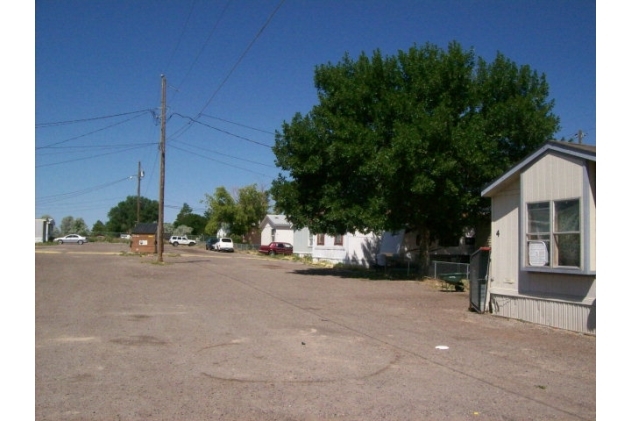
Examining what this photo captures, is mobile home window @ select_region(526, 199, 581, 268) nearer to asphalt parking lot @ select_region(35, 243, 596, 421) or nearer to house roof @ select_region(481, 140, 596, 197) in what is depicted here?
→ house roof @ select_region(481, 140, 596, 197)

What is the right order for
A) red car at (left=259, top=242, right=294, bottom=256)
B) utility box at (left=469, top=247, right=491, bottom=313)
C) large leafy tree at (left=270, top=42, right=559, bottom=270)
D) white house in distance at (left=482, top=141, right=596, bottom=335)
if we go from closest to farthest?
white house in distance at (left=482, top=141, right=596, bottom=335), utility box at (left=469, top=247, right=491, bottom=313), large leafy tree at (left=270, top=42, right=559, bottom=270), red car at (left=259, top=242, right=294, bottom=256)

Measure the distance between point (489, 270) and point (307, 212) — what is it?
542 inches

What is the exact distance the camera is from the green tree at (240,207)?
73.4 m

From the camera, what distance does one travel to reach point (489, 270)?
15.6 m

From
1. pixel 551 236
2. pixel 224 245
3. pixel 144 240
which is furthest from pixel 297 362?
pixel 224 245

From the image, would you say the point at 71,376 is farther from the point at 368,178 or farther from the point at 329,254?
the point at 329,254

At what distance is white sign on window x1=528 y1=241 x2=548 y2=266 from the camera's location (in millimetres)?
13106

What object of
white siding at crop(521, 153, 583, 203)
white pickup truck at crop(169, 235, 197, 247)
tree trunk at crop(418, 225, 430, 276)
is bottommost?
white pickup truck at crop(169, 235, 197, 247)

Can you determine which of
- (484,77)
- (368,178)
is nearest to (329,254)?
(368,178)

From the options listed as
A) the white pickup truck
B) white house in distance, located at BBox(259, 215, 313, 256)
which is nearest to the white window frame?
white house in distance, located at BBox(259, 215, 313, 256)

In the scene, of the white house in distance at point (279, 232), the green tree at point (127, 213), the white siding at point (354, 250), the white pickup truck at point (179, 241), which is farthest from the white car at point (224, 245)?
the green tree at point (127, 213)

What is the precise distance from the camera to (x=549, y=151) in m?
13.2

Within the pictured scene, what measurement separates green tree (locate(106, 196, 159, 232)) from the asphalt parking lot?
139 metres

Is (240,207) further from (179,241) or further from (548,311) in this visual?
(548,311)
